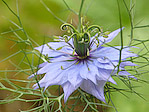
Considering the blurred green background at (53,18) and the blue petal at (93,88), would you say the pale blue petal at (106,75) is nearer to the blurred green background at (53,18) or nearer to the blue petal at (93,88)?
the blue petal at (93,88)

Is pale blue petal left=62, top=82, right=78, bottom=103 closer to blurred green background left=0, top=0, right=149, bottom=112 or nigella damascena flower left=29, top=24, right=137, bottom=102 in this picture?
nigella damascena flower left=29, top=24, right=137, bottom=102

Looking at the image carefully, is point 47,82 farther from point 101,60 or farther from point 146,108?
point 146,108

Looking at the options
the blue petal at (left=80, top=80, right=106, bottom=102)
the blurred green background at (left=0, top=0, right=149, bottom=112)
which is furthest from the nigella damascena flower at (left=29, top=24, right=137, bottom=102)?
the blurred green background at (left=0, top=0, right=149, bottom=112)

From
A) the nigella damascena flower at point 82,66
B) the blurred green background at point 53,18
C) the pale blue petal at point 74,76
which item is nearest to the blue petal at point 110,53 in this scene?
the nigella damascena flower at point 82,66

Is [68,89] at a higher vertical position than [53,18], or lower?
lower

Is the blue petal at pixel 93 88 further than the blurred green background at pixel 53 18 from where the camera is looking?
No

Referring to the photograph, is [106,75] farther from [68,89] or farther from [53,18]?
[53,18]

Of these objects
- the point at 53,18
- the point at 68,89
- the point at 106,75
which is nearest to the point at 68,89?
the point at 68,89

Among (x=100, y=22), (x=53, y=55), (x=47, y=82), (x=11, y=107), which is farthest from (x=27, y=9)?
(x=47, y=82)
